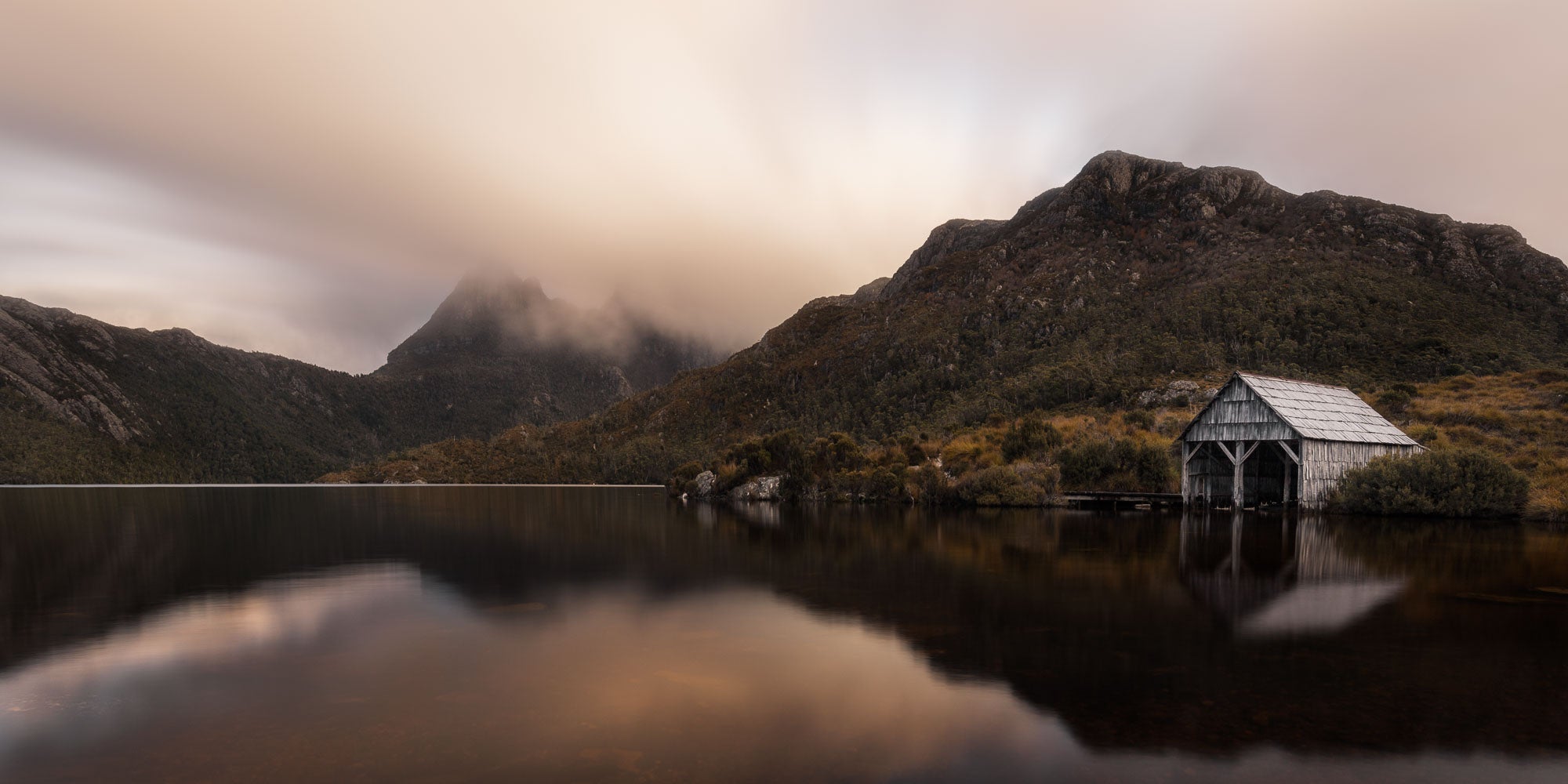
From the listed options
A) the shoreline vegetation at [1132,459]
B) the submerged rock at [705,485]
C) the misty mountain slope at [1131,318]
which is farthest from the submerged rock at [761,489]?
the misty mountain slope at [1131,318]

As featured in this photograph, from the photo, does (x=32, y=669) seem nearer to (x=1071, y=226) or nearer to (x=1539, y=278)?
(x=1539, y=278)

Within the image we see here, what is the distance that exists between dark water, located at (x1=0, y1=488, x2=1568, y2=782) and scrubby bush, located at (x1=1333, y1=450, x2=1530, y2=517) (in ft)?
46.4

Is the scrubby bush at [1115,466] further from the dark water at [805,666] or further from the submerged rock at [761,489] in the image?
the submerged rock at [761,489]

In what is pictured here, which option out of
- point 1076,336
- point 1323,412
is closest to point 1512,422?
point 1323,412

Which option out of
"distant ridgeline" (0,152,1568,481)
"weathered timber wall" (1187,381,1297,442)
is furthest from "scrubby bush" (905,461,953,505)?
"weathered timber wall" (1187,381,1297,442)

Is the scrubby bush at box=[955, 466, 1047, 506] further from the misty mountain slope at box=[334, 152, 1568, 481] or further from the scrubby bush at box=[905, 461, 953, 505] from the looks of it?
the misty mountain slope at box=[334, 152, 1568, 481]

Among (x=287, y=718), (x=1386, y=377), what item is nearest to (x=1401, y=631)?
(x=287, y=718)

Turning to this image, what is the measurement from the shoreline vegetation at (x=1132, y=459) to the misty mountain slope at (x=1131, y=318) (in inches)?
416

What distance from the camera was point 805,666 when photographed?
15.3 m

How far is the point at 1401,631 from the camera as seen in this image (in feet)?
55.6

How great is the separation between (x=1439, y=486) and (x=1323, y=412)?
25.7 feet

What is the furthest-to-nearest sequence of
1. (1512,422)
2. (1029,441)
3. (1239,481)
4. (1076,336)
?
1. (1076,336)
2. (1029,441)
3. (1512,422)
4. (1239,481)

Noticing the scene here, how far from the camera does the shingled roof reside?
158 feet

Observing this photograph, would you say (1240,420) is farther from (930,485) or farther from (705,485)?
(705,485)
